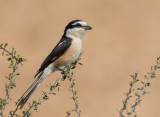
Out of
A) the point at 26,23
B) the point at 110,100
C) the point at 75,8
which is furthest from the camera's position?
the point at 75,8

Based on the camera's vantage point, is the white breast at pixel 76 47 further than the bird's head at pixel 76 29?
No

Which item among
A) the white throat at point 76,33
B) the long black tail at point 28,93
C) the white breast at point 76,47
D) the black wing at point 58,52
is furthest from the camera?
the white throat at point 76,33

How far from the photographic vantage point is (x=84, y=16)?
2695cm

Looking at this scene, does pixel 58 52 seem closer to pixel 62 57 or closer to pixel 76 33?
pixel 62 57

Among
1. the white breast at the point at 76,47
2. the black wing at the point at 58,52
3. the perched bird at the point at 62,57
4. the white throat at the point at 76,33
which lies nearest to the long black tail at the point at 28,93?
the perched bird at the point at 62,57

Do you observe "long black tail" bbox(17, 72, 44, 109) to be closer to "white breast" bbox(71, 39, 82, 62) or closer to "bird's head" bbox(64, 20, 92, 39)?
"white breast" bbox(71, 39, 82, 62)

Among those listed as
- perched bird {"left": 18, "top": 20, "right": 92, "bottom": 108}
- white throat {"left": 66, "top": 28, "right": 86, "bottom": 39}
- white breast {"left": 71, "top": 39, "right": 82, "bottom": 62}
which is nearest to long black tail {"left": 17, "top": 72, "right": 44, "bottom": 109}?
perched bird {"left": 18, "top": 20, "right": 92, "bottom": 108}

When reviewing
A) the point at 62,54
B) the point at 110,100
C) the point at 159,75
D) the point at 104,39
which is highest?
the point at 104,39

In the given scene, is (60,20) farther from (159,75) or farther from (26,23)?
(159,75)

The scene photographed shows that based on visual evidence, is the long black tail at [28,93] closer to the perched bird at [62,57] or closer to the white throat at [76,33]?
the perched bird at [62,57]

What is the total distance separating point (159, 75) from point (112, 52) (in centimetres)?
333

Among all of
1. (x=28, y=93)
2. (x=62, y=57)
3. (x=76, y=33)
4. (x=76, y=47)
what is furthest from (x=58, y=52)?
(x=28, y=93)

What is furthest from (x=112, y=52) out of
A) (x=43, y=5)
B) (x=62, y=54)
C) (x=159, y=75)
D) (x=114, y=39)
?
(x=62, y=54)

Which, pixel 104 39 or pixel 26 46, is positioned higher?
pixel 104 39
